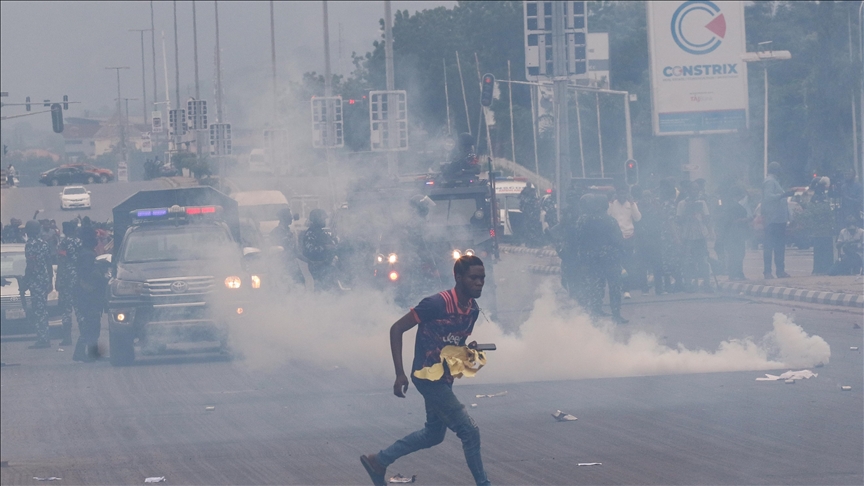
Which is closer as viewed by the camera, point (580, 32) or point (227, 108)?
point (580, 32)

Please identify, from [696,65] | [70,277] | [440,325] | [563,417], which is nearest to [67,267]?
[70,277]

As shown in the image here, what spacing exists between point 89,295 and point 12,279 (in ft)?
7.24

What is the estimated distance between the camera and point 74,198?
49.5 m

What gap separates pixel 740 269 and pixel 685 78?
940 centimetres

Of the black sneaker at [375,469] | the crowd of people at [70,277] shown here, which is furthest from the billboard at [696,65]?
the black sneaker at [375,469]

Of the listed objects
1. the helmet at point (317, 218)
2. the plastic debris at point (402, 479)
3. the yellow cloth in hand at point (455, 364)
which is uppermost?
the helmet at point (317, 218)

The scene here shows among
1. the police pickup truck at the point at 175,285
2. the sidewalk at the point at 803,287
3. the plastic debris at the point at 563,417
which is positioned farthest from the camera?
the sidewalk at the point at 803,287

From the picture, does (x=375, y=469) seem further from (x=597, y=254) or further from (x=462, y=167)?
(x=462, y=167)

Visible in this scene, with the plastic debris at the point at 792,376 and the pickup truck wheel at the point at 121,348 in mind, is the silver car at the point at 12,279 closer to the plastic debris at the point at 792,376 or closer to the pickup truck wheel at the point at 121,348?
the pickup truck wheel at the point at 121,348

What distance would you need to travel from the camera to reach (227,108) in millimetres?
38000

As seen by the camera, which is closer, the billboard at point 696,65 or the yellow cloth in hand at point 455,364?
the yellow cloth in hand at point 455,364

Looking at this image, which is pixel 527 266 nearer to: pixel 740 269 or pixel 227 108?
pixel 740 269

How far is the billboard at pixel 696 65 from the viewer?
27.3 metres

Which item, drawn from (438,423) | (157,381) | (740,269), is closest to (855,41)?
(740,269)
